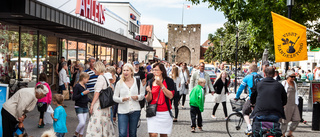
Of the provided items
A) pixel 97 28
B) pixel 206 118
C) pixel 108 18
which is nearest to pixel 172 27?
pixel 108 18

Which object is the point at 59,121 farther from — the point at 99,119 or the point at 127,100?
the point at 127,100

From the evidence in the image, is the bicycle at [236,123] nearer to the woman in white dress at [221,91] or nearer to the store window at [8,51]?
the woman in white dress at [221,91]

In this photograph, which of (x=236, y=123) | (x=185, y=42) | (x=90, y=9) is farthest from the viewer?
(x=185, y=42)

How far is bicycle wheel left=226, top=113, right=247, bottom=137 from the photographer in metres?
7.69

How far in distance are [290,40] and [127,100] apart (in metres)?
4.72

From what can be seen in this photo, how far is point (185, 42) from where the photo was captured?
9150 centimetres

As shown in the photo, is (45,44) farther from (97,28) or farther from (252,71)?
(252,71)

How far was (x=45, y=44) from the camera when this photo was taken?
15.9 meters

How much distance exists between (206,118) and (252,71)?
301 cm

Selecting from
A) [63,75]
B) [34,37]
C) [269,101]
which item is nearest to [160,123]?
[269,101]

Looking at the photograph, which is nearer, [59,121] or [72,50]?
[59,121]

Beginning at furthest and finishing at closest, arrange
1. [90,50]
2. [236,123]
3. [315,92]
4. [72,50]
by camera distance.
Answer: [90,50]
[72,50]
[315,92]
[236,123]

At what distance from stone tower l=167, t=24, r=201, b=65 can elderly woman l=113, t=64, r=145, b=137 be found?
279ft

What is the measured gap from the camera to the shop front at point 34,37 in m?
10.0
